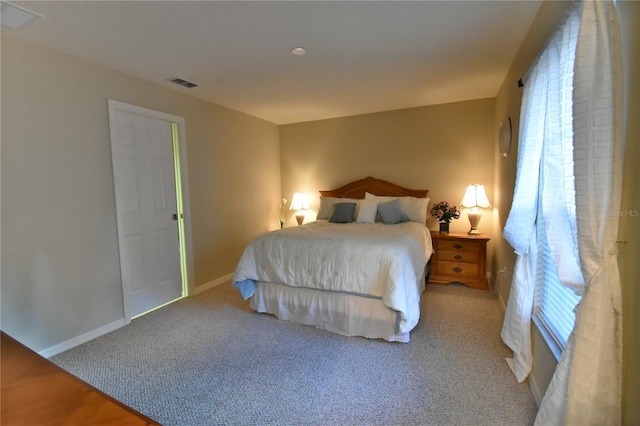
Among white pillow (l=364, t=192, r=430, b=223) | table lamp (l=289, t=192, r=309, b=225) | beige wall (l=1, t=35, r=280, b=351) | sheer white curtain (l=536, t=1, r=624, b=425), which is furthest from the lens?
table lamp (l=289, t=192, r=309, b=225)

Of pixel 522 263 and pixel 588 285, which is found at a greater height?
pixel 588 285

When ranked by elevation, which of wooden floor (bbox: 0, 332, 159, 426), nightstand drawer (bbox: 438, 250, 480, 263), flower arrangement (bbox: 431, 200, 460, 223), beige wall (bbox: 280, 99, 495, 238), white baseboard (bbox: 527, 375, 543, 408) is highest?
beige wall (bbox: 280, 99, 495, 238)

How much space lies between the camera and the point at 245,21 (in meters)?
1.98

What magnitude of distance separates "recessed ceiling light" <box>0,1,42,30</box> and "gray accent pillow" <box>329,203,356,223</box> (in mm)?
3179

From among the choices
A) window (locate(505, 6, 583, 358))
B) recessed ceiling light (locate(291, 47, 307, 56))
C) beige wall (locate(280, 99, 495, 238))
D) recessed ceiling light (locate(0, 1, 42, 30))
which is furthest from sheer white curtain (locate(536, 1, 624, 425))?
beige wall (locate(280, 99, 495, 238))

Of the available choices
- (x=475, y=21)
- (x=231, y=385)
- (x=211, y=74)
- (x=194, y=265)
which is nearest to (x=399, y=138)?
(x=475, y=21)

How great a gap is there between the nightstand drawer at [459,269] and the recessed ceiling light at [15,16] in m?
4.30

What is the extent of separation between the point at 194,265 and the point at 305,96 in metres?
2.51

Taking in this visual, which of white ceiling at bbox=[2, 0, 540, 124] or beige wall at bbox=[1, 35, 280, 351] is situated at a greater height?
white ceiling at bbox=[2, 0, 540, 124]

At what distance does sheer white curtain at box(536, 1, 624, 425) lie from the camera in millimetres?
964

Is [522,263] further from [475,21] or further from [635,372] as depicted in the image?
[475,21]

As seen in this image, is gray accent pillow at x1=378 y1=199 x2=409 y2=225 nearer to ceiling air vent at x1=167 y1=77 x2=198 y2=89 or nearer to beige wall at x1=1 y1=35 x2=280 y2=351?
ceiling air vent at x1=167 y1=77 x2=198 y2=89

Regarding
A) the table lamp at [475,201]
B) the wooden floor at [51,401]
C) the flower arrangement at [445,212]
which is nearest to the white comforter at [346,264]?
the flower arrangement at [445,212]

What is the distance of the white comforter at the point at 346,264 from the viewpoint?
230cm
